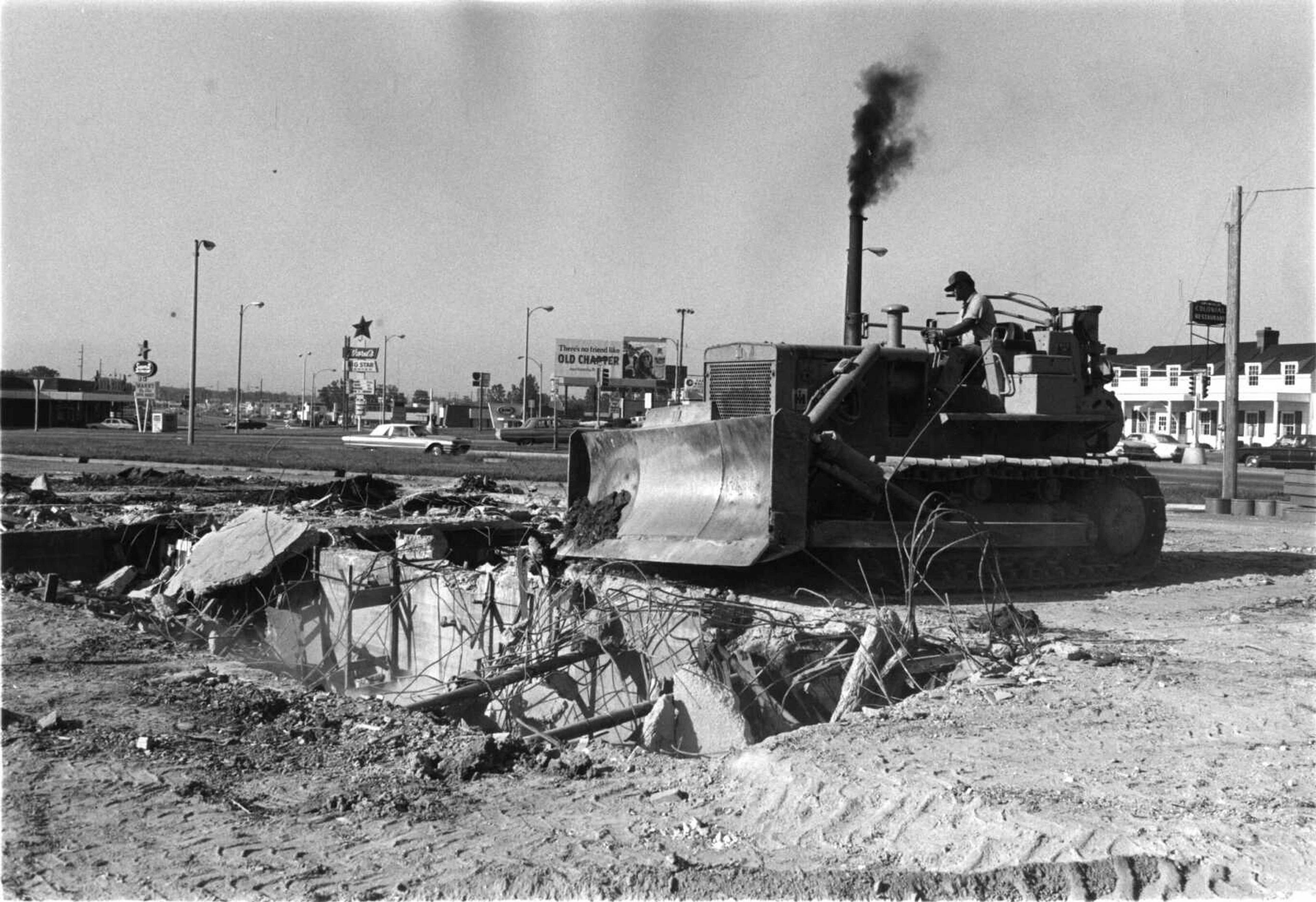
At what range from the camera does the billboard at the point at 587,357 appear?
2623 inches

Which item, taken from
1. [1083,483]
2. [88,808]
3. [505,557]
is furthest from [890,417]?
[88,808]

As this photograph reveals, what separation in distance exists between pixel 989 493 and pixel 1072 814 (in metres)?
7.49

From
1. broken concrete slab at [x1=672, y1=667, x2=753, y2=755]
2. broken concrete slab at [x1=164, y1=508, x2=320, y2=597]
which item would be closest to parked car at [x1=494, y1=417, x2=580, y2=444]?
broken concrete slab at [x1=164, y1=508, x2=320, y2=597]

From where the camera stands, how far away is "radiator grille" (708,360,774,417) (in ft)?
39.6

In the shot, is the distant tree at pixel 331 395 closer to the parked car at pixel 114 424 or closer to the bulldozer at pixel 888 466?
the parked car at pixel 114 424

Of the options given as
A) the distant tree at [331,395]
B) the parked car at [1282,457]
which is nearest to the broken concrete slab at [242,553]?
the parked car at [1282,457]

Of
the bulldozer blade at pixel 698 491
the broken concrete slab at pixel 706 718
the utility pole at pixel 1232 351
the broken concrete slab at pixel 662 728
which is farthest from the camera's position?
the utility pole at pixel 1232 351

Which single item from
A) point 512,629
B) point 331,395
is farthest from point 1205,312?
point 331,395

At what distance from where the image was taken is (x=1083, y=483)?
12664 mm

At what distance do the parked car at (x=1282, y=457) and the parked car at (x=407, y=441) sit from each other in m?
29.5

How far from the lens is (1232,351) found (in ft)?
72.2

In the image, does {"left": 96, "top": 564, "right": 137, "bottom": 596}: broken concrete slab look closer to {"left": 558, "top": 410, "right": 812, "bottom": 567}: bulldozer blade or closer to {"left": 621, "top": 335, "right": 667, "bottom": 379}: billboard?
{"left": 558, "top": 410, "right": 812, "bottom": 567}: bulldozer blade

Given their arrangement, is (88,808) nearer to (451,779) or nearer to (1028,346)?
(451,779)

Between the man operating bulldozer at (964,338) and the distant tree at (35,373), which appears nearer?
the man operating bulldozer at (964,338)
